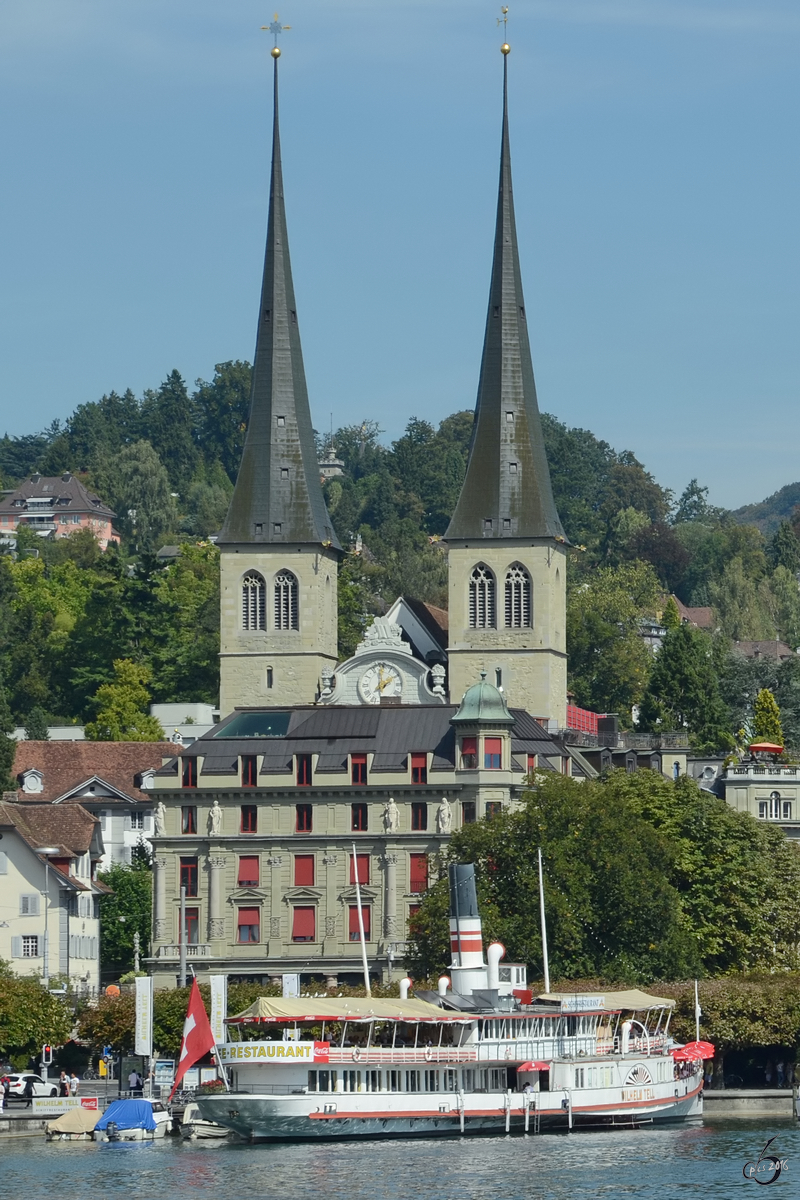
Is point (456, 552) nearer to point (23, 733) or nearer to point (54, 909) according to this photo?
point (54, 909)

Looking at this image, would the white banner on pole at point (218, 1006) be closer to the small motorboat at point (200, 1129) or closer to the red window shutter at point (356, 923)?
the small motorboat at point (200, 1129)

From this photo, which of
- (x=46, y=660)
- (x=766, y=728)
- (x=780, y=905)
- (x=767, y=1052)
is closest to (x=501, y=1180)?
(x=767, y=1052)

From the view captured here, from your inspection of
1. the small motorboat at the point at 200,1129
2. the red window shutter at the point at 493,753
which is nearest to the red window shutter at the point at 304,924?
the red window shutter at the point at 493,753

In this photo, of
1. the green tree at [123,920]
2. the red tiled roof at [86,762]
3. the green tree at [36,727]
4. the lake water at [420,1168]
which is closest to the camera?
the lake water at [420,1168]

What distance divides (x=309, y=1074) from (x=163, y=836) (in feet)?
119

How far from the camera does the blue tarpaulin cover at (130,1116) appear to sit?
95438 mm

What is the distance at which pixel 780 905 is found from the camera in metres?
121

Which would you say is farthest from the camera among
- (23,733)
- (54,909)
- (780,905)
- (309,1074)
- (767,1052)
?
(23,733)

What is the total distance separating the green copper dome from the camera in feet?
424

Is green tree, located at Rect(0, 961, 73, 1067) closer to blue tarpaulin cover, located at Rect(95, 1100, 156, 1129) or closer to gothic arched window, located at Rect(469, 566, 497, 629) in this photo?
blue tarpaulin cover, located at Rect(95, 1100, 156, 1129)

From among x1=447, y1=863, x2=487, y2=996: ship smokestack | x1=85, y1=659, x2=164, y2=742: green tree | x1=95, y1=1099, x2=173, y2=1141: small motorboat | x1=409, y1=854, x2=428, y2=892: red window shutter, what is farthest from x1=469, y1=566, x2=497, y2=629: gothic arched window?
x1=95, y1=1099, x2=173, y2=1141: small motorboat

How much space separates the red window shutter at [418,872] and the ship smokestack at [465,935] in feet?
82.8

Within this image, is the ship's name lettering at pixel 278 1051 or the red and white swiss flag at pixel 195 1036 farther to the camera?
the red and white swiss flag at pixel 195 1036

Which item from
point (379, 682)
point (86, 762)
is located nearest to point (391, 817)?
point (379, 682)
